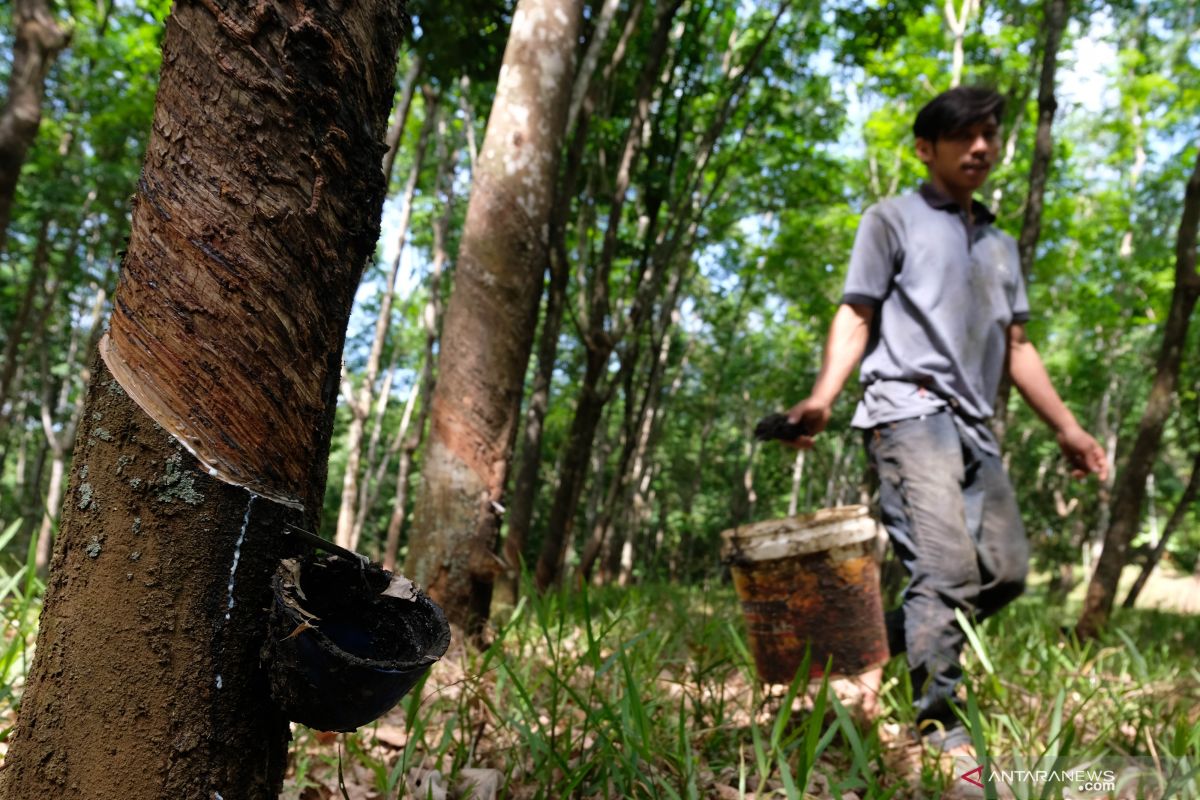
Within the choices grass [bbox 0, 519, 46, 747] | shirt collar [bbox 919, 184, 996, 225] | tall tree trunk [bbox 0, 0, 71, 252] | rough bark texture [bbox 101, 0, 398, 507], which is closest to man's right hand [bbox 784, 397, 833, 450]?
shirt collar [bbox 919, 184, 996, 225]

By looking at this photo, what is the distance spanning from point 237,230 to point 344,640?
0.55m

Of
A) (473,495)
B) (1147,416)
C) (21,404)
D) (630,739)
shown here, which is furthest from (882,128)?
(21,404)

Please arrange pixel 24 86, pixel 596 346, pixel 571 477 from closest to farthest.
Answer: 1. pixel 24 86
2. pixel 596 346
3. pixel 571 477

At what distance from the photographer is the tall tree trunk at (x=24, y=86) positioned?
12.2 ft

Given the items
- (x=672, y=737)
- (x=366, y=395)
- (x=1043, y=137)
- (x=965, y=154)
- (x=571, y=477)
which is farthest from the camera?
(x=366, y=395)

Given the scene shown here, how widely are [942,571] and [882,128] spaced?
9610mm

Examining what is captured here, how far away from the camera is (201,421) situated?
0.88 m

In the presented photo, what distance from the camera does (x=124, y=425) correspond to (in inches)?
34.2

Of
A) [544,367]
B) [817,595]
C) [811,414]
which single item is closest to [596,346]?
[544,367]

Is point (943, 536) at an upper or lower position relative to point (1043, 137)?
lower

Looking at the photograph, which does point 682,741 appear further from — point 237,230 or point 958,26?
point 958,26

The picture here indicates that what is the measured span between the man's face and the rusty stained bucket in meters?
1.24

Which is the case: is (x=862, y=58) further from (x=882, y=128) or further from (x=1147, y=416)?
(x=1147, y=416)

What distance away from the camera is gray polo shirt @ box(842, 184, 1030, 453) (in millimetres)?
2398
